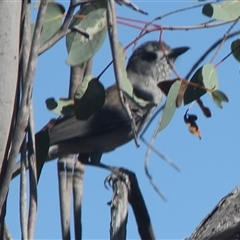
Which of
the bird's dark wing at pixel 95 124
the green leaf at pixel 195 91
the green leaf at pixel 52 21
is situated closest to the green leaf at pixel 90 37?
the green leaf at pixel 52 21

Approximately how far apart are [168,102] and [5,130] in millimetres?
659

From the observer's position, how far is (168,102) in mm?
1992

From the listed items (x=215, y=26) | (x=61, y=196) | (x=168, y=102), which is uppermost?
(x=215, y=26)

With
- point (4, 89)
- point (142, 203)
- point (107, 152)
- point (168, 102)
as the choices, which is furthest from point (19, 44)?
point (107, 152)

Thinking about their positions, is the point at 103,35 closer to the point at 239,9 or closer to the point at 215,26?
the point at 215,26

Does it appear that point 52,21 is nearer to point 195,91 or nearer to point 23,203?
point 195,91

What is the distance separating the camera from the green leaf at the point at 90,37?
6.43ft

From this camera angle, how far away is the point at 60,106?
2.13m

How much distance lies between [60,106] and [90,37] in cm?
29

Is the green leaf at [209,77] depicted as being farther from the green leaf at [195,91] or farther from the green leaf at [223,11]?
the green leaf at [223,11]

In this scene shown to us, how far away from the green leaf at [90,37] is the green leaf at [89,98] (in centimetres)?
8

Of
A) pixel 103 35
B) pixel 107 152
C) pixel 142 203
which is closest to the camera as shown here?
pixel 103 35

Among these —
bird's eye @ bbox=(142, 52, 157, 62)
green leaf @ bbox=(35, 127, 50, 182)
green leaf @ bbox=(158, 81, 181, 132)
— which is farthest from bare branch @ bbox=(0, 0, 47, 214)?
bird's eye @ bbox=(142, 52, 157, 62)

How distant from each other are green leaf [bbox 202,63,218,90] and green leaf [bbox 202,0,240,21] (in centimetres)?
18
